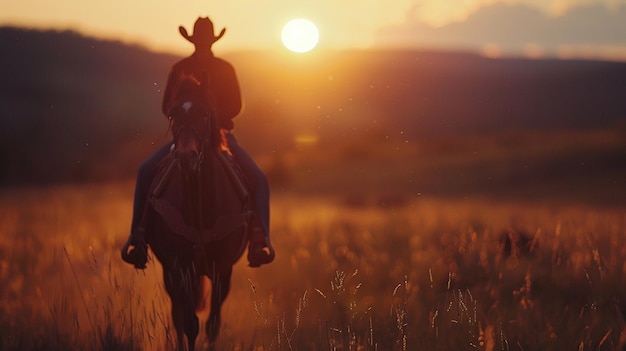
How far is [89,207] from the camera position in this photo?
84.2 ft

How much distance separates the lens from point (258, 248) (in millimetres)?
7105

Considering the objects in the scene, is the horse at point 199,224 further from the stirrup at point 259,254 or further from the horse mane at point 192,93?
Answer: the stirrup at point 259,254

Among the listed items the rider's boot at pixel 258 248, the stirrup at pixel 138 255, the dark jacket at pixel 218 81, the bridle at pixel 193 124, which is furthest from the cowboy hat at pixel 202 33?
the stirrup at pixel 138 255

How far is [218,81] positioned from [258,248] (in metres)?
1.50

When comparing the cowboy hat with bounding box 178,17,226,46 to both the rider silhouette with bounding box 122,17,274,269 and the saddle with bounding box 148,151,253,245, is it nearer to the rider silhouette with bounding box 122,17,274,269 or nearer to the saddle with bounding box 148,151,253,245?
the rider silhouette with bounding box 122,17,274,269

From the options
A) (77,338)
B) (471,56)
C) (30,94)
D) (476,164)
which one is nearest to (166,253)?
(77,338)

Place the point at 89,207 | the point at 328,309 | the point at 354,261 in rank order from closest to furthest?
the point at 328,309 → the point at 354,261 → the point at 89,207

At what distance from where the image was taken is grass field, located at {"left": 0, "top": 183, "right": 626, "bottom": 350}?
613 cm

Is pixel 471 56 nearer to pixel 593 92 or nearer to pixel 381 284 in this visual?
pixel 593 92

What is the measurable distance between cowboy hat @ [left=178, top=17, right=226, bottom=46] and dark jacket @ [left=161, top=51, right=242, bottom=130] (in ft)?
0.42

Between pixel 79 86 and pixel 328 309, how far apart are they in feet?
217

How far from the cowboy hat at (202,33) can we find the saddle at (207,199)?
3.26 ft

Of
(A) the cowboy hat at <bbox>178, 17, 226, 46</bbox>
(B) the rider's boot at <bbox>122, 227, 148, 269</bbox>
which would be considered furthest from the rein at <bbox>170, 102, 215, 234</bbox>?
(A) the cowboy hat at <bbox>178, 17, 226, 46</bbox>

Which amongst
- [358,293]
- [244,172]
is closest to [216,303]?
[244,172]
